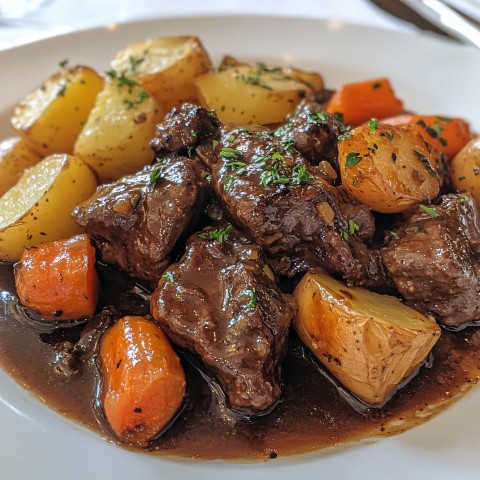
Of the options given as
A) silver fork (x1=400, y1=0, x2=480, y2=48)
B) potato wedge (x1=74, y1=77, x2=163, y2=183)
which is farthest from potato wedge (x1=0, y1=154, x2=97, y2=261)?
silver fork (x1=400, y1=0, x2=480, y2=48)

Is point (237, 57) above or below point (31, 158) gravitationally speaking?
above

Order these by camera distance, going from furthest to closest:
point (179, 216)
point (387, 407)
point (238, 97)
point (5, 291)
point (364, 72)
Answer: point (364, 72) < point (238, 97) < point (5, 291) < point (179, 216) < point (387, 407)

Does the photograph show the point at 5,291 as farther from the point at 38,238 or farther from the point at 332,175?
the point at 332,175

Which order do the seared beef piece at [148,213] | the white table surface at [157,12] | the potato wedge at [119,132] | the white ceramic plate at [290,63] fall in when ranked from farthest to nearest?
1. the white table surface at [157,12]
2. the potato wedge at [119,132]
3. the seared beef piece at [148,213]
4. the white ceramic plate at [290,63]

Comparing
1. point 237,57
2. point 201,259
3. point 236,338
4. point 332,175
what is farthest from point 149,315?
point 237,57

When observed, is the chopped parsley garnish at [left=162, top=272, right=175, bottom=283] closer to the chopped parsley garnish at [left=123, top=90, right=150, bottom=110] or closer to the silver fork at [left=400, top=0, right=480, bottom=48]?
the chopped parsley garnish at [left=123, top=90, right=150, bottom=110]

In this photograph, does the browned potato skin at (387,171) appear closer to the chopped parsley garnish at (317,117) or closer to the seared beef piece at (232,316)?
the chopped parsley garnish at (317,117)

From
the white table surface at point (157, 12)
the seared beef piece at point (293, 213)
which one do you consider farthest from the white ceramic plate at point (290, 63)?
the seared beef piece at point (293, 213)
